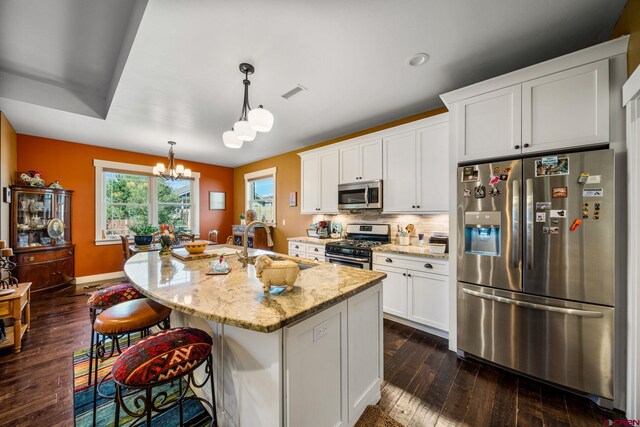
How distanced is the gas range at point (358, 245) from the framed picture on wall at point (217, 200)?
13.6ft

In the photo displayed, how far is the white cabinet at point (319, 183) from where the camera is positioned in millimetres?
4047

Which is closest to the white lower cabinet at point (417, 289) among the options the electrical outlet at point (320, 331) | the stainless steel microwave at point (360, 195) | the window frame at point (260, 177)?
the stainless steel microwave at point (360, 195)

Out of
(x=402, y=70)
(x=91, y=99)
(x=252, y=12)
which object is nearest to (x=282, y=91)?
(x=252, y=12)

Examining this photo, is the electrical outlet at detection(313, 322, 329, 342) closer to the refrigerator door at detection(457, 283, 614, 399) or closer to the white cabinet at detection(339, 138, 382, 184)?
the refrigerator door at detection(457, 283, 614, 399)

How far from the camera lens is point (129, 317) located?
4.98ft

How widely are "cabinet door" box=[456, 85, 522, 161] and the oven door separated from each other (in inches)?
63.8

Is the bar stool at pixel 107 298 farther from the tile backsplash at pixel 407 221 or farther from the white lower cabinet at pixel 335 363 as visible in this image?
the tile backsplash at pixel 407 221

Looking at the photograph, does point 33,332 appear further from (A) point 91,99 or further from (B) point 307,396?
(B) point 307,396

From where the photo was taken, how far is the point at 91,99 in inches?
127

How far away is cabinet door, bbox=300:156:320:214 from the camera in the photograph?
4.31 meters

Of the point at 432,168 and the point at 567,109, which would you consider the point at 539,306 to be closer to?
the point at 567,109

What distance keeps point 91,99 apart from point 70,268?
3.03 meters

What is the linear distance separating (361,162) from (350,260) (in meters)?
Result: 1.48

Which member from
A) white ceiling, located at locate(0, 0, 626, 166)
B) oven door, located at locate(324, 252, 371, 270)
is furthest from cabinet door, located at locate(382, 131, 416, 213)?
oven door, located at locate(324, 252, 371, 270)
